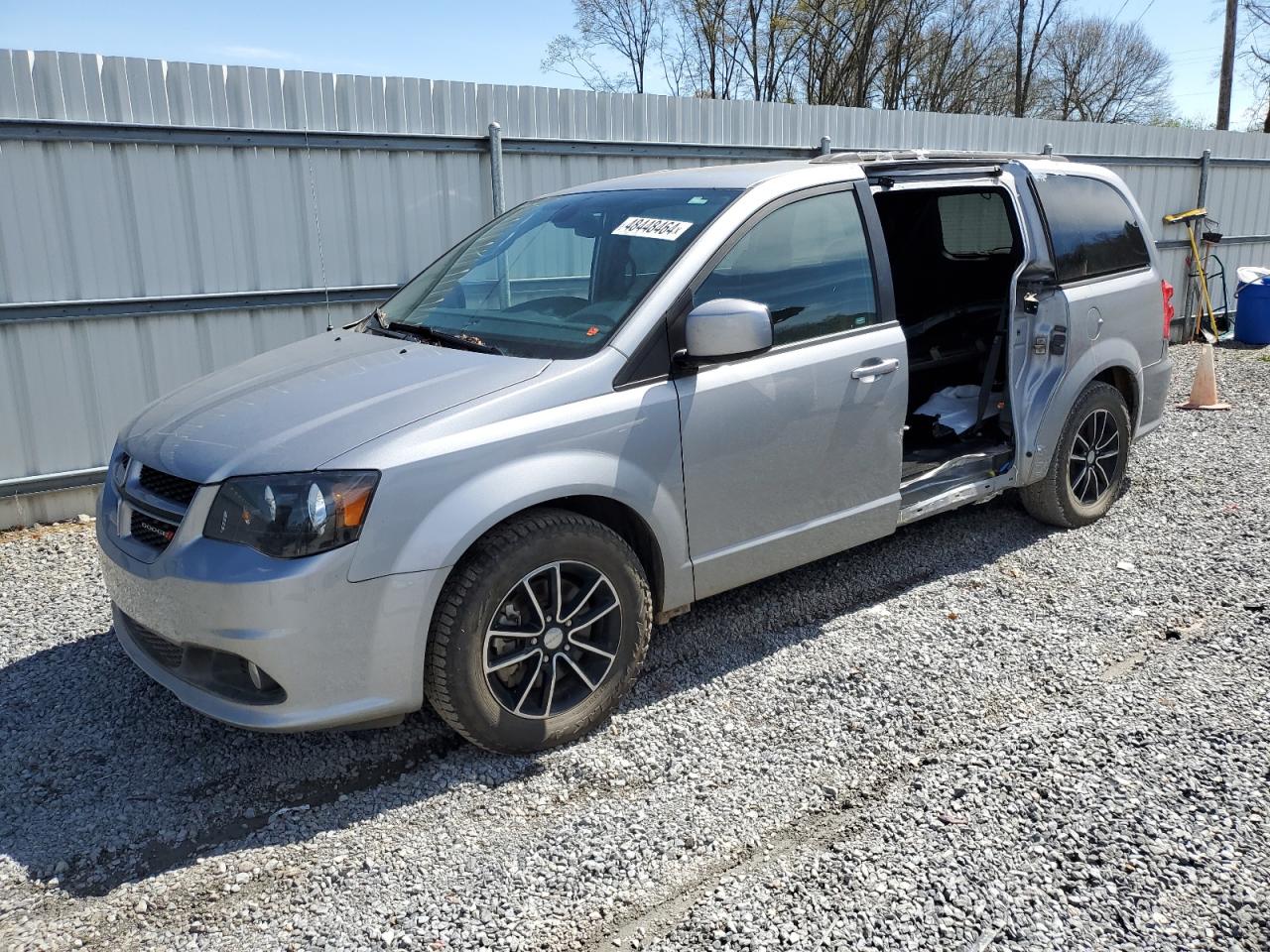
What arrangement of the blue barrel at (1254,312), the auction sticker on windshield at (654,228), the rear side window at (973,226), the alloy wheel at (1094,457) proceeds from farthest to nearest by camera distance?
the blue barrel at (1254,312)
the rear side window at (973,226)
the alloy wheel at (1094,457)
the auction sticker on windshield at (654,228)

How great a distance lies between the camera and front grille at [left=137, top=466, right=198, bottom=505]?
316 centimetres

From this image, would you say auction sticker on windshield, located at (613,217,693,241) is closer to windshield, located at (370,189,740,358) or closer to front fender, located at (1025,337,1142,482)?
windshield, located at (370,189,740,358)

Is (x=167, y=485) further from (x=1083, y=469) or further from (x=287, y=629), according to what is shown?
(x=1083, y=469)

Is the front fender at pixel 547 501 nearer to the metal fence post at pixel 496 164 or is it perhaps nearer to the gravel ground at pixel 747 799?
the gravel ground at pixel 747 799

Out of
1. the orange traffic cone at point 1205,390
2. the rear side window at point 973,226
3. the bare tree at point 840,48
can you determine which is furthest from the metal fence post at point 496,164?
the bare tree at point 840,48

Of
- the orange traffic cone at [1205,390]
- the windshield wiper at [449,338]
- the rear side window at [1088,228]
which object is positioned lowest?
the orange traffic cone at [1205,390]

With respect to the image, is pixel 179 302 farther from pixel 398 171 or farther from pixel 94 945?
pixel 94 945

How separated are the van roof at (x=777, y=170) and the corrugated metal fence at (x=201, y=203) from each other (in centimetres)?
303

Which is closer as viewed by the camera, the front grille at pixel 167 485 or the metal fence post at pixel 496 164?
the front grille at pixel 167 485

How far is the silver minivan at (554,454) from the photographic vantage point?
298 centimetres

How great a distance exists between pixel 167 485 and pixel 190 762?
999 millimetres

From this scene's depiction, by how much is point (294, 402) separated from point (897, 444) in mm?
2486

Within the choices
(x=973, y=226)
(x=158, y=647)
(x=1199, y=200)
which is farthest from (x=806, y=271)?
(x=1199, y=200)

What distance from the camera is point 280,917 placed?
269 centimetres
